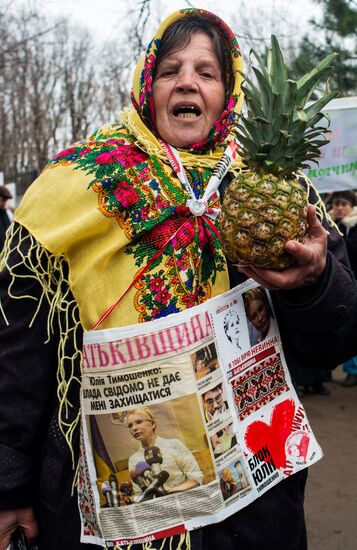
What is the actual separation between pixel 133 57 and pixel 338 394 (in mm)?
4985

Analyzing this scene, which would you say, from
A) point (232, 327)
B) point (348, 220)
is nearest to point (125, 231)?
point (232, 327)

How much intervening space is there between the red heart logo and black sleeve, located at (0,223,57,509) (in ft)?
2.30

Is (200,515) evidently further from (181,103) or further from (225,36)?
(225,36)

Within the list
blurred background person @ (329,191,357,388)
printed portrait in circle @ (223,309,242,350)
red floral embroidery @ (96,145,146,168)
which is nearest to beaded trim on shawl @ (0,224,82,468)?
red floral embroidery @ (96,145,146,168)

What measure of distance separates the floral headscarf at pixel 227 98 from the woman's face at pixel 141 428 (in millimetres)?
954

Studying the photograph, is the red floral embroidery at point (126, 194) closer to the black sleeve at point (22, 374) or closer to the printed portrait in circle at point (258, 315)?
the black sleeve at point (22, 374)

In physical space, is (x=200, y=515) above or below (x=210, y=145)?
below

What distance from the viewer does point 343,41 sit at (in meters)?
24.6

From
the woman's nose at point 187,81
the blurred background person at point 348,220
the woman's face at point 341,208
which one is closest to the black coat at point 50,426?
the woman's nose at point 187,81

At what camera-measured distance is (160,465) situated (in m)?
1.73

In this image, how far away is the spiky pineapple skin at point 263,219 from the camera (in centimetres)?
160

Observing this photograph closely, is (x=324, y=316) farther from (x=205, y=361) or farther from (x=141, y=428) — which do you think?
(x=141, y=428)

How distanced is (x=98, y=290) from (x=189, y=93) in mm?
791

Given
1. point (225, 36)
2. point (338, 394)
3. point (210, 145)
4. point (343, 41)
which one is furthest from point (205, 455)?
point (343, 41)
